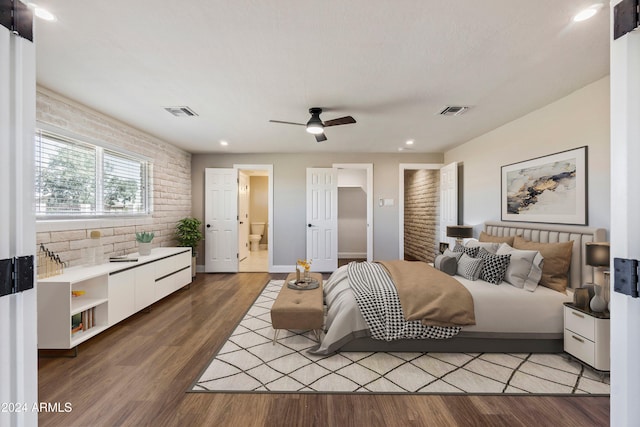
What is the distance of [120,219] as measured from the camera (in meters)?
3.88

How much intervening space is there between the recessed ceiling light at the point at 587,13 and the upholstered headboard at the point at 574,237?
1784 millimetres

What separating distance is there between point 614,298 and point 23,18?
85.3 inches

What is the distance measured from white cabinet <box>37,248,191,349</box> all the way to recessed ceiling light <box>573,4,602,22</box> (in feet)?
14.2

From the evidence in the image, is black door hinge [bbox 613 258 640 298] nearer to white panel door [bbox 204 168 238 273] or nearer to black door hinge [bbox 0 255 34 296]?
black door hinge [bbox 0 255 34 296]

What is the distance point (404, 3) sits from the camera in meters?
1.69

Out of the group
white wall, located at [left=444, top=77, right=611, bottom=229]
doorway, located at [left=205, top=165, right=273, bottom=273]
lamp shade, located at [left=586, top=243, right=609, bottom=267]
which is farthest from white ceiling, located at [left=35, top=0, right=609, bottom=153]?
doorway, located at [left=205, top=165, right=273, bottom=273]

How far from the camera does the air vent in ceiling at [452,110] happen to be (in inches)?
131

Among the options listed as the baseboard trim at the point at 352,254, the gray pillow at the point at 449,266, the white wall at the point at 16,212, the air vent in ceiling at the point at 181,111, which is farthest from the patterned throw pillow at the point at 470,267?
the baseboard trim at the point at 352,254

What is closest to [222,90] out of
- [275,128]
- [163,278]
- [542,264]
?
[275,128]

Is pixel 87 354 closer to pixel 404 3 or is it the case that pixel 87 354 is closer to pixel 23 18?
pixel 23 18

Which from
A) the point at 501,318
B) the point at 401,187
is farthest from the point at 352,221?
the point at 501,318

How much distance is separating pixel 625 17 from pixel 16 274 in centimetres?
211

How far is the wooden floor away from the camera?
1.76 m

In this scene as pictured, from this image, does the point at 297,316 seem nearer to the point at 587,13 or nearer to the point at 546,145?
the point at 587,13
